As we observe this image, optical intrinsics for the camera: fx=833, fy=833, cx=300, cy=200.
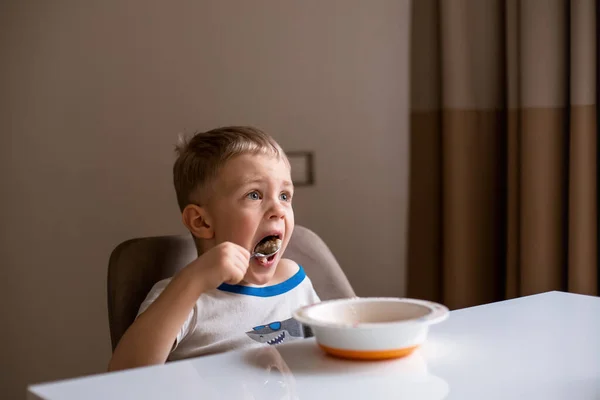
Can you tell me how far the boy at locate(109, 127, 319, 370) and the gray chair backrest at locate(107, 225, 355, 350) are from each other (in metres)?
0.05

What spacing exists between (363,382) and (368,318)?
0.20m

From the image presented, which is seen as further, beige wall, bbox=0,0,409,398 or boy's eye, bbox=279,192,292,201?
beige wall, bbox=0,0,409,398

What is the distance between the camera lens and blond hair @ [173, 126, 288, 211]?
5.24 ft

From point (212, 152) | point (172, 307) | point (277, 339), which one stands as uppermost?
point (212, 152)

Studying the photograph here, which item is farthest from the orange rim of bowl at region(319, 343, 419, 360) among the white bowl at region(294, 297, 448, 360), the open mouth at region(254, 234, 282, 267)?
the open mouth at region(254, 234, 282, 267)

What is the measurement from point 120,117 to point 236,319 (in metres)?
0.84

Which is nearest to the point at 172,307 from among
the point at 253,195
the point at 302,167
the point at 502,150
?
the point at 253,195

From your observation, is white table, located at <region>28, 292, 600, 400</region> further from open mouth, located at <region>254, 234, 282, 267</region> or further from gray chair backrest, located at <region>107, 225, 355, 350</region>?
gray chair backrest, located at <region>107, 225, 355, 350</region>

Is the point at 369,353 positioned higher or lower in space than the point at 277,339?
higher

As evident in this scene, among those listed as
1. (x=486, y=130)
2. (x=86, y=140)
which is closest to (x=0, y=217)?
(x=86, y=140)

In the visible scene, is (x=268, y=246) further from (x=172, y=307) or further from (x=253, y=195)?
(x=172, y=307)

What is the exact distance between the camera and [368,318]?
110cm

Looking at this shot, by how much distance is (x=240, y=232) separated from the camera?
1.55 metres

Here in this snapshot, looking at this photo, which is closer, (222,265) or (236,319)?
(222,265)
